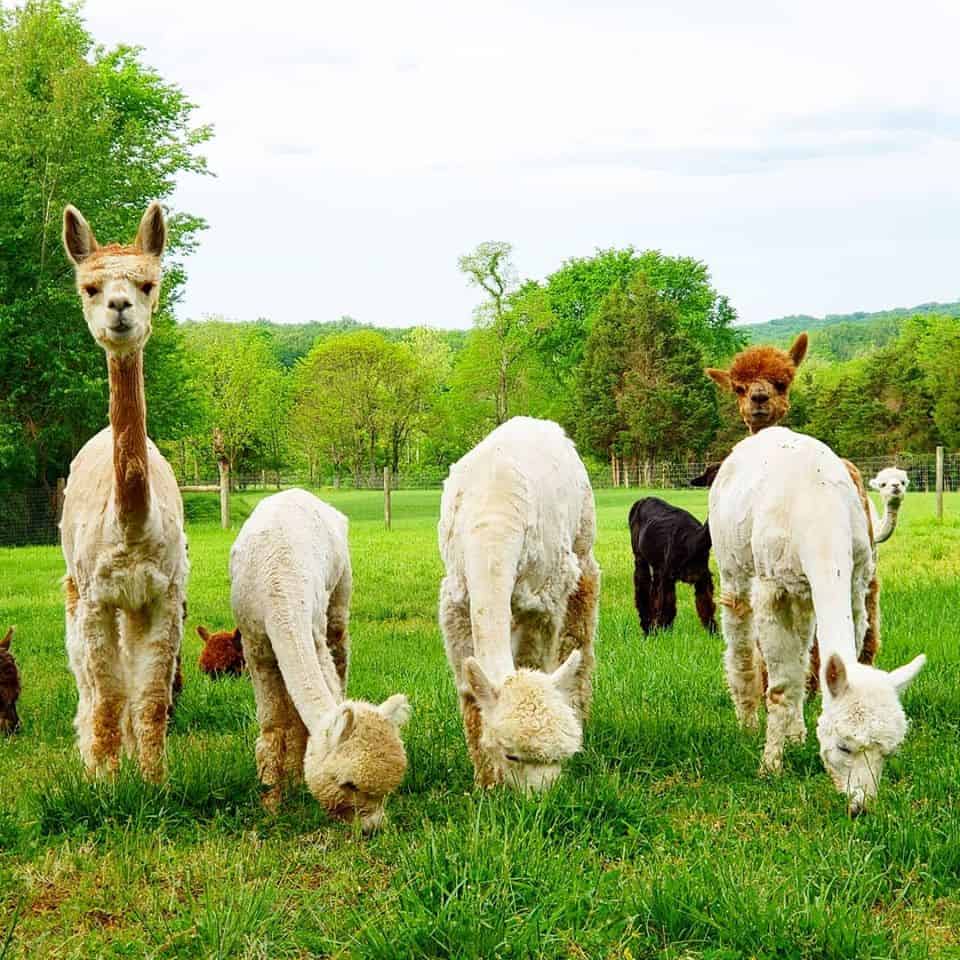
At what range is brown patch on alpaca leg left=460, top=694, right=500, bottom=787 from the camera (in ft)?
16.1

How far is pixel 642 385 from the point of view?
5784 centimetres

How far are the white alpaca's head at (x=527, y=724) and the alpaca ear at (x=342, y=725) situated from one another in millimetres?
537

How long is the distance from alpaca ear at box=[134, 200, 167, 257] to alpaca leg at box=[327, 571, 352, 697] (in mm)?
2221

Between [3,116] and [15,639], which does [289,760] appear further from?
[3,116]

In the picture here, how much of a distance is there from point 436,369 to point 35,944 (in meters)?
74.7

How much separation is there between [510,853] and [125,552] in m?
2.49

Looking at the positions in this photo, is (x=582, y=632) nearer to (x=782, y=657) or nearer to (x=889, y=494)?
(x=782, y=657)

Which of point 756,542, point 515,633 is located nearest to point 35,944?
point 515,633

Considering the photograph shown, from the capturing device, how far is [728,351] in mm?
68062

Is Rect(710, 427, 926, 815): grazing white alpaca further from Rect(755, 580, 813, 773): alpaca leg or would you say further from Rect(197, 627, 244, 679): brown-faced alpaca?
Rect(197, 627, 244, 679): brown-faced alpaca

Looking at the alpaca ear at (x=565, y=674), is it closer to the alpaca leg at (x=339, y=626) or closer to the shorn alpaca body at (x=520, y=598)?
the shorn alpaca body at (x=520, y=598)

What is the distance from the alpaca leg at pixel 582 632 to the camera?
20.3ft

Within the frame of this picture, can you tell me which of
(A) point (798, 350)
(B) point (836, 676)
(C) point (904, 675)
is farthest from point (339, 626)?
(A) point (798, 350)

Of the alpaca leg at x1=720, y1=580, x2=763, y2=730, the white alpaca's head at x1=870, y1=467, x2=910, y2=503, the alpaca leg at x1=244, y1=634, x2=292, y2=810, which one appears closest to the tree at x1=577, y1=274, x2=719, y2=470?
the white alpaca's head at x1=870, y1=467, x2=910, y2=503
